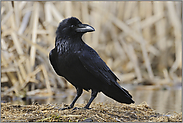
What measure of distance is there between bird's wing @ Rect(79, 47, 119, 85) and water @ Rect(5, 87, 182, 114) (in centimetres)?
100

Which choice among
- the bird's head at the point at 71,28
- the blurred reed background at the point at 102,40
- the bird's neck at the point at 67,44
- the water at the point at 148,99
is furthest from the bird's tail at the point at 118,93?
the blurred reed background at the point at 102,40

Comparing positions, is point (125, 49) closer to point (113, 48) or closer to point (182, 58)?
point (113, 48)

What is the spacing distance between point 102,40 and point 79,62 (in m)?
5.40

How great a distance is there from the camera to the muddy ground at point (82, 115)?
3.22 m

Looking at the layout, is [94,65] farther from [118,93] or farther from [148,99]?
[148,99]

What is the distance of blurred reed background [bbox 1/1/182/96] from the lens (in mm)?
6781

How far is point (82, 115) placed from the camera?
3.29 meters

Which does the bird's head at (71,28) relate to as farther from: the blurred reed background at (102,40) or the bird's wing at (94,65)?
the blurred reed background at (102,40)

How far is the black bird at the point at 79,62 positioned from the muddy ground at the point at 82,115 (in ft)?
0.98

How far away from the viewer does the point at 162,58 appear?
30.3ft

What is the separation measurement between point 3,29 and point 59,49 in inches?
150

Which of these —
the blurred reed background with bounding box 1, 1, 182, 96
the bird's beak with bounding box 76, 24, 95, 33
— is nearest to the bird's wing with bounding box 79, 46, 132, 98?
the bird's beak with bounding box 76, 24, 95, 33

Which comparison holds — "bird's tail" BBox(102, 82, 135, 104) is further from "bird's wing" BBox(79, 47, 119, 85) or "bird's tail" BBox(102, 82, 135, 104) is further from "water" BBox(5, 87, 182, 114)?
"water" BBox(5, 87, 182, 114)

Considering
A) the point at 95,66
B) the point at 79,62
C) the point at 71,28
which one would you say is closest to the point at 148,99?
the point at 95,66
